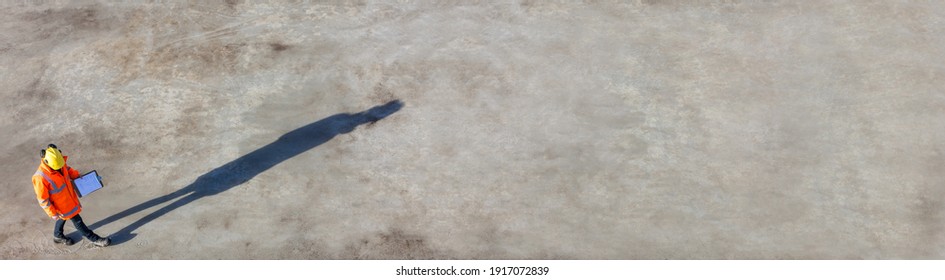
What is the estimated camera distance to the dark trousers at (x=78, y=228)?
1245 centimetres

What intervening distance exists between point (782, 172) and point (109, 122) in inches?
431

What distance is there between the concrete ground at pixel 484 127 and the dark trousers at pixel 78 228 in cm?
24

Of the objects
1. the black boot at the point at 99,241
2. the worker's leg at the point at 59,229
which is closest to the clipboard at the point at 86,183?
the worker's leg at the point at 59,229

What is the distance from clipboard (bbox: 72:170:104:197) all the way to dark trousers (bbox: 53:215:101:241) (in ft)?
1.18

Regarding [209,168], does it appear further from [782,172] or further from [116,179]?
[782,172]

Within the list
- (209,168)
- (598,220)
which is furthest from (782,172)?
(209,168)

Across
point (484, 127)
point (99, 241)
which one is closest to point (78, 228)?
point (99, 241)

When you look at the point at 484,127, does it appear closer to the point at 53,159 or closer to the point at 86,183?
the point at 86,183

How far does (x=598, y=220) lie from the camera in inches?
513

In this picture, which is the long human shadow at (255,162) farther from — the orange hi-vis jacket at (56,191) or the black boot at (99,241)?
the orange hi-vis jacket at (56,191)

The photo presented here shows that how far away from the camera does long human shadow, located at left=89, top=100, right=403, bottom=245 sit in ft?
43.8

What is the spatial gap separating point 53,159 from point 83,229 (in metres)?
1.21

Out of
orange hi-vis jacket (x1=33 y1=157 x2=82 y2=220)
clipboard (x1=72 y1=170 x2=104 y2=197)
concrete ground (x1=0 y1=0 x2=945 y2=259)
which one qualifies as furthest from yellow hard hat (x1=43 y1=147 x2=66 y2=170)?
concrete ground (x1=0 y1=0 x2=945 y2=259)

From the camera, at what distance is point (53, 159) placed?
11.8m
